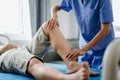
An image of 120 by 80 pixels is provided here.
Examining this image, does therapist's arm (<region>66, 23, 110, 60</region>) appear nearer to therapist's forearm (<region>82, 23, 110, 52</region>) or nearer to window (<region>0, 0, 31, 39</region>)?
therapist's forearm (<region>82, 23, 110, 52</region>)

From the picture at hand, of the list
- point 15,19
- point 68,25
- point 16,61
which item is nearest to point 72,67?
point 16,61

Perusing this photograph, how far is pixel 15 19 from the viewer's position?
12.4ft

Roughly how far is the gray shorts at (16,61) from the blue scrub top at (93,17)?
540mm

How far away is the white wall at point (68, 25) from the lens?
13.4ft

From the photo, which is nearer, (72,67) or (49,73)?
(49,73)

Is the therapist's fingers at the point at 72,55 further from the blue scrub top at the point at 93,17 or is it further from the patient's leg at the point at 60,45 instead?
the blue scrub top at the point at 93,17

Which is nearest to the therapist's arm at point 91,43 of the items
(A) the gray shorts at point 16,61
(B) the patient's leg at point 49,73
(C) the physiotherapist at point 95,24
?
(C) the physiotherapist at point 95,24

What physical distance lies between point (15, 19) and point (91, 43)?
226 cm

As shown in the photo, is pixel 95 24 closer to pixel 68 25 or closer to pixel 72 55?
pixel 72 55

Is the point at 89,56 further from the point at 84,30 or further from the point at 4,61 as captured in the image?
Result: the point at 4,61

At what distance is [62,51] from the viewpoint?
69.1 inches

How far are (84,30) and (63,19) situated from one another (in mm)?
2096

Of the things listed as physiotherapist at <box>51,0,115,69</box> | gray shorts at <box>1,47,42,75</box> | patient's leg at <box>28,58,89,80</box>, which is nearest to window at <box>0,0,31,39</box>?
physiotherapist at <box>51,0,115,69</box>

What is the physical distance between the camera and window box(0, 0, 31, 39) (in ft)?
12.1
